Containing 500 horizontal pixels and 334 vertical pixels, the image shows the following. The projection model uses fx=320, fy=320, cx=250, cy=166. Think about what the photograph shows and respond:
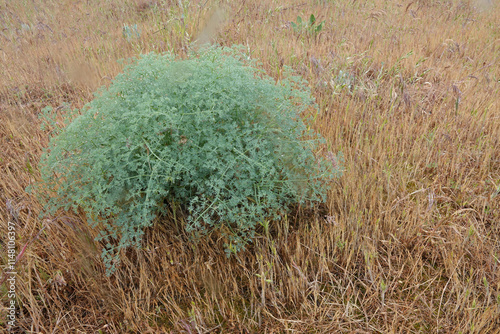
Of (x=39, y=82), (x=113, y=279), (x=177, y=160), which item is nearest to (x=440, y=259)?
(x=177, y=160)

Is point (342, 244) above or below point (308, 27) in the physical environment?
below

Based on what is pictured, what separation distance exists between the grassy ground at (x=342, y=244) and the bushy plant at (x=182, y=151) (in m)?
0.17

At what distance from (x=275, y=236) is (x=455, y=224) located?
1.00m

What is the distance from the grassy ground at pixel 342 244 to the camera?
1.51 meters

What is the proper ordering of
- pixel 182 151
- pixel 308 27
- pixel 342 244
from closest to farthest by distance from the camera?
pixel 182 151 < pixel 342 244 < pixel 308 27

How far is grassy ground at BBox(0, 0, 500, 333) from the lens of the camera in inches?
59.4

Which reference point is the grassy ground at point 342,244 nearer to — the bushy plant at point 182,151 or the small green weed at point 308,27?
the bushy plant at point 182,151

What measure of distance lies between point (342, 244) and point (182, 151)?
0.98 meters

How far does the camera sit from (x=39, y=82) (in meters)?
3.68

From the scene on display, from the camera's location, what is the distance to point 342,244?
172 centimetres

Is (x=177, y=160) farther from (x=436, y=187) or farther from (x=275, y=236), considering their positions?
(x=436, y=187)

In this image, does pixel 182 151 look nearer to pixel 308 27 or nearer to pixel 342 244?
pixel 342 244

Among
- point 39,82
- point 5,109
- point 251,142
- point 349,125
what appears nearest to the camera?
point 251,142

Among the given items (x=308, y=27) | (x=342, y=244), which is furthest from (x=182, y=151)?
(x=308, y=27)
